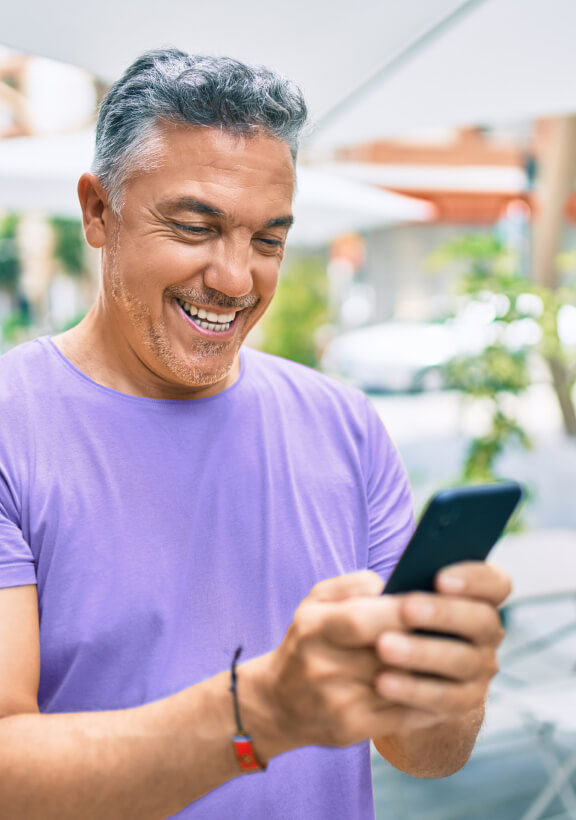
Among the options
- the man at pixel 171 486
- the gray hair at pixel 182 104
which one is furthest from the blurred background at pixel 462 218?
the man at pixel 171 486

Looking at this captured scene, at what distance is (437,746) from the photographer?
46.8 inches

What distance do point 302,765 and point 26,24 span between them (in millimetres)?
1986

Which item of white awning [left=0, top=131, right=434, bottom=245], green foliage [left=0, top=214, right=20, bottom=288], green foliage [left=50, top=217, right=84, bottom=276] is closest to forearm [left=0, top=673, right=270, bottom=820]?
white awning [left=0, top=131, right=434, bottom=245]

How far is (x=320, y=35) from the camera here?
7.90ft

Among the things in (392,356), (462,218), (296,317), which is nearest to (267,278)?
(296,317)

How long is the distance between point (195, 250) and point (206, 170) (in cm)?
12

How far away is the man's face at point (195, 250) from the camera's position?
3.97ft

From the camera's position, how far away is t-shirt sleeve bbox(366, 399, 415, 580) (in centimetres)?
139

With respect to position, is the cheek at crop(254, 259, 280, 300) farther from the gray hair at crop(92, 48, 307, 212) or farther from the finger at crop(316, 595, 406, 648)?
the finger at crop(316, 595, 406, 648)

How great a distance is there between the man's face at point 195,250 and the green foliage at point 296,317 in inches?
271

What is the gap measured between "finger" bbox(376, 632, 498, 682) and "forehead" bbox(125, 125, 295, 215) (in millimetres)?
728

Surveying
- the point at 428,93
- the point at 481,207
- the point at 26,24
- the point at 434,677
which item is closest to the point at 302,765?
the point at 434,677

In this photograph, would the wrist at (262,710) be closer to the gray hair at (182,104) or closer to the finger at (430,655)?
the finger at (430,655)

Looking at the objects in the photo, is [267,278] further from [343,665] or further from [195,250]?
[343,665]
